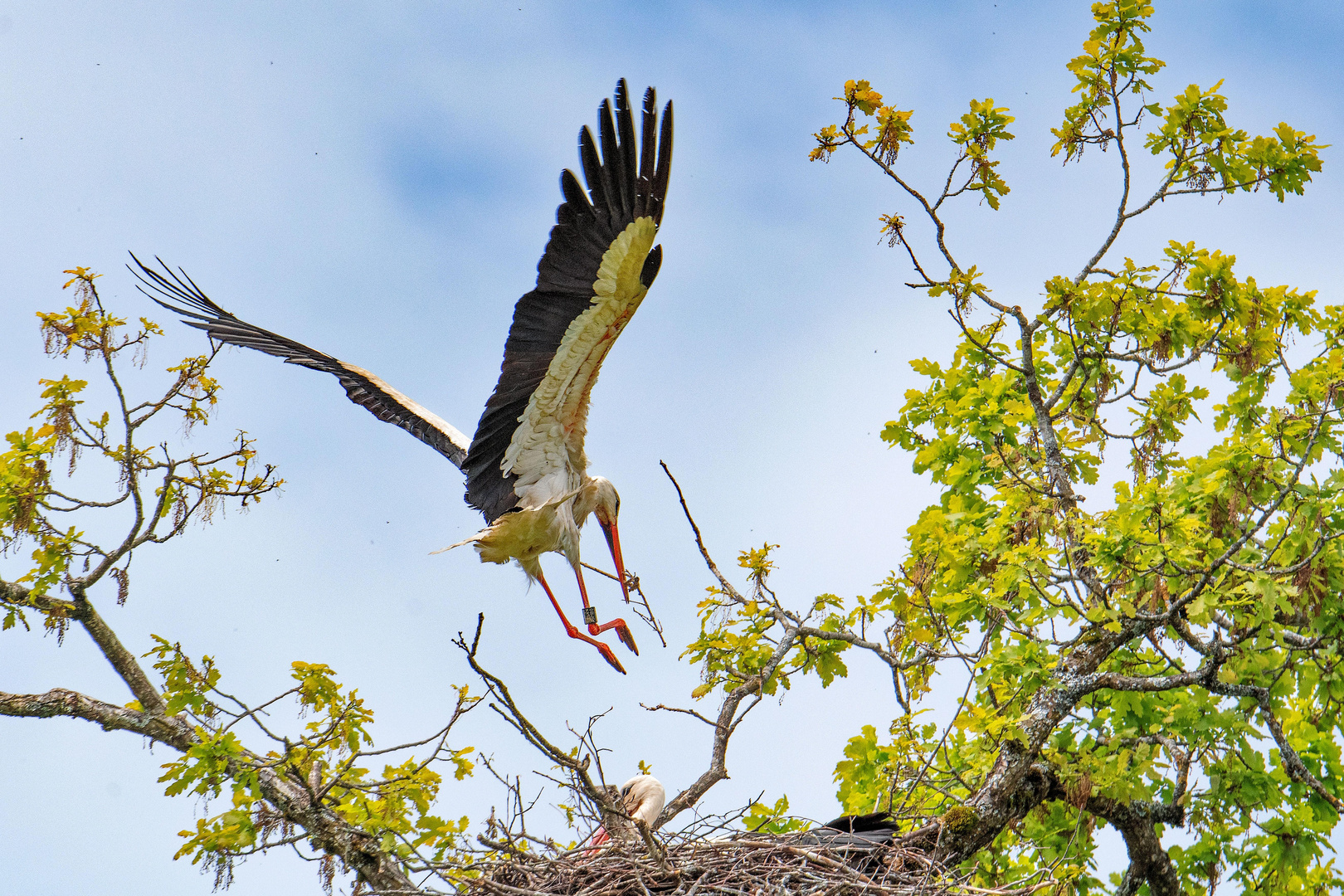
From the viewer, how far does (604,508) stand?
7.16 meters

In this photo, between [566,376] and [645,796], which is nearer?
[566,376]

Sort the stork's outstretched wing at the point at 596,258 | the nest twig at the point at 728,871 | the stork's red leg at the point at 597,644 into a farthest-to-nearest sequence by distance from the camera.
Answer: the stork's red leg at the point at 597,644
the stork's outstretched wing at the point at 596,258
the nest twig at the point at 728,871

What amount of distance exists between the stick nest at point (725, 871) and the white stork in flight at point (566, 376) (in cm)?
177

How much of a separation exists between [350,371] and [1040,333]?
4.83 meters

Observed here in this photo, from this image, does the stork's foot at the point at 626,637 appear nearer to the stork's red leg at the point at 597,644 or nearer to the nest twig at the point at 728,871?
the stork's red leg at the point at 597,644

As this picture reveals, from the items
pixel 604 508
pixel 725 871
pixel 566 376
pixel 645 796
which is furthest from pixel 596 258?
pixel 645 796

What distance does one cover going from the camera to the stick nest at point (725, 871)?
14.9 feet

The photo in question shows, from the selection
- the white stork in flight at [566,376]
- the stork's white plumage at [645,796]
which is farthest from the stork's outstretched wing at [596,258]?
the stork's white plumage at [645,796]

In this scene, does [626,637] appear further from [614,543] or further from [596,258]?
[596,258]

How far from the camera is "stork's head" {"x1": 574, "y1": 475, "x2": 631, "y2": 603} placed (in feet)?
22.9

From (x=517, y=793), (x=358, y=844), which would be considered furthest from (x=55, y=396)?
(x=517, y=793)

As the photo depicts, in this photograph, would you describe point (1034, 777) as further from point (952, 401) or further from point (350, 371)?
point (350, 371)

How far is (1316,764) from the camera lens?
7055mm

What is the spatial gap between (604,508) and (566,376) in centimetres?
145
